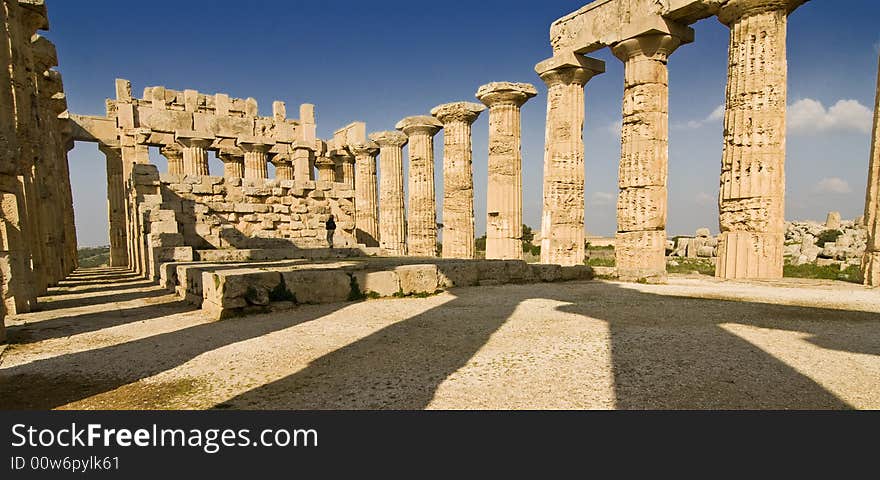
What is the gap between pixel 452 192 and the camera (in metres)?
17.1

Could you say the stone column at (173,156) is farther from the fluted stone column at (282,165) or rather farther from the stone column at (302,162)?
the stone column at (302,162)

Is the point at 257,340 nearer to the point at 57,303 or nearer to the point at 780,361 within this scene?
the point at 780,361

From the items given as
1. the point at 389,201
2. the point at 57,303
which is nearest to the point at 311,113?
the point at 389,201

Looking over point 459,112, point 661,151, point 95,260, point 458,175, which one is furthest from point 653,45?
point 95,260

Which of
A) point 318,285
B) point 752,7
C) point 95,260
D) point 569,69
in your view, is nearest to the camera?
point 318,285

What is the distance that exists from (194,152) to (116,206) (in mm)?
7199

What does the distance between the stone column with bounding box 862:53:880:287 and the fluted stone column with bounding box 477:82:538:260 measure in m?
8.86

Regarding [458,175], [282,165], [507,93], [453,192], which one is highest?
[507,93]

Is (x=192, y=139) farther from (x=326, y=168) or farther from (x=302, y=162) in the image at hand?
(x=326, y=168)

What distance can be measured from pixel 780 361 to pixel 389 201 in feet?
58.6

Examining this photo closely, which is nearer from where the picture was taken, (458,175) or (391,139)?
(458,175)

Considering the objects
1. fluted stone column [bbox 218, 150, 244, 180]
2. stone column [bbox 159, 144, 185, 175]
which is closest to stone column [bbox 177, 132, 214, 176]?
stone column [bbox 159, 144, 185, 175]

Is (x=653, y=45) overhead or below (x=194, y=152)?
overhead

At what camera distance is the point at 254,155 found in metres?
23.6
